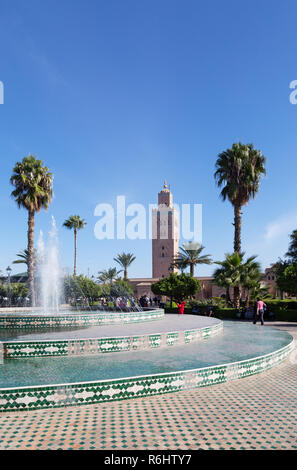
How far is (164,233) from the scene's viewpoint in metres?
64.9

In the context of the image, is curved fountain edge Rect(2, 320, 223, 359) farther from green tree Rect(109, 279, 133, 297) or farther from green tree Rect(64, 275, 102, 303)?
green tree Rect(109, 279, 133, 297)

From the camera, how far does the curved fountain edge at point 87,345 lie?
607 cm

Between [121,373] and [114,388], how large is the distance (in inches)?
18.9

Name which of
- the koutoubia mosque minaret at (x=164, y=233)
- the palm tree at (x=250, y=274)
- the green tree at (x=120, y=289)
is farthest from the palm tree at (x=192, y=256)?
the koutoubia mosque minaret at (x=164, y=233)

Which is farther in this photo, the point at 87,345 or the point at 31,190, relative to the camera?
the point at 31,190

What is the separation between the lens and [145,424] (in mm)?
3617

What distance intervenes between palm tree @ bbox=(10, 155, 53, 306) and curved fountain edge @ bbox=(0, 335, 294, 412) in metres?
18.9

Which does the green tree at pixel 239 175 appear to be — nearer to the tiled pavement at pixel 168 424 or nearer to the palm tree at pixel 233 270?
the palm tree at pixel 233 270

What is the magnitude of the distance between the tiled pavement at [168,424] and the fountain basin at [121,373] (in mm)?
124

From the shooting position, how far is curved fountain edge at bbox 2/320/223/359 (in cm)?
607

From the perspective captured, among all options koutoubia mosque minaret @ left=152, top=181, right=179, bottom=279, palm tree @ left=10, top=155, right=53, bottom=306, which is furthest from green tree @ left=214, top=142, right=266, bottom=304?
koutoubia mosque minaret @ left=152, top=181, right=179, bottom=279

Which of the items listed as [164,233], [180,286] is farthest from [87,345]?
[164,233]

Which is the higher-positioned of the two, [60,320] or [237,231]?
[237,231]

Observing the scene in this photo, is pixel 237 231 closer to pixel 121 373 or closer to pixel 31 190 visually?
pixel 31 190
